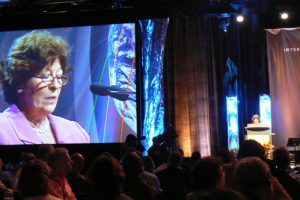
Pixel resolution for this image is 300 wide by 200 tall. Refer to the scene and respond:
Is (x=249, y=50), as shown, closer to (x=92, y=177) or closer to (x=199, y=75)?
(x=199, y=75)

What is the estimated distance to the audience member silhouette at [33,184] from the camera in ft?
7.90

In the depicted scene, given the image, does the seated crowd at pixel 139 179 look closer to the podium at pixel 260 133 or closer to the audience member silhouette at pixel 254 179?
the audience member silhouette at pixel 254 179

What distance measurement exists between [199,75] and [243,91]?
0.96 metres

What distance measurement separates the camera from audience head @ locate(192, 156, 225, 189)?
254 cm

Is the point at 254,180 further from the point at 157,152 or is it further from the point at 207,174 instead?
the point at 157,152

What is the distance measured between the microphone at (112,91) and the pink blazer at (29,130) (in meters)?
0.77

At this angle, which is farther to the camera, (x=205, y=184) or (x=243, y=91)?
(x=243, y=91)

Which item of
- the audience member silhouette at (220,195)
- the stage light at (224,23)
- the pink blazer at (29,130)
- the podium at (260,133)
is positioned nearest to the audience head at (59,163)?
the audience member silhouette at (220,195)

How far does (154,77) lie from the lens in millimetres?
9836

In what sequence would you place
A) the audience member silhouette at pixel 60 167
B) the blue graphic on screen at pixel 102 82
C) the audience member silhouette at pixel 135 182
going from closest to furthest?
the audience member silhouette at pixel 135 182
the audience member silhouette at pixel 60 167
the blue graphic on screen at pixel 102 82

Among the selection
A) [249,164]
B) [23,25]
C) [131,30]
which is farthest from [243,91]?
[249,164]

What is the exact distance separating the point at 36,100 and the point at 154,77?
2.42 metres

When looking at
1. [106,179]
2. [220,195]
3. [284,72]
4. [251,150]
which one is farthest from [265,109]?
[220,195]

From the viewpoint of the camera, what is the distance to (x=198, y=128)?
9.64 m
